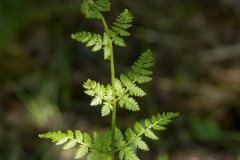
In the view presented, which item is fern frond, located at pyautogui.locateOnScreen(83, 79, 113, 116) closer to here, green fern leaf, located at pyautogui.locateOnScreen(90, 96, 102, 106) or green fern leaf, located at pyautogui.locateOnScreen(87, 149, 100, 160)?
green fern leaf, located at pyautogui.locateOnScreen(90, 96, 102, 106)

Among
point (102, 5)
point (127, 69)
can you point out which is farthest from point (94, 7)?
point (127, 69)

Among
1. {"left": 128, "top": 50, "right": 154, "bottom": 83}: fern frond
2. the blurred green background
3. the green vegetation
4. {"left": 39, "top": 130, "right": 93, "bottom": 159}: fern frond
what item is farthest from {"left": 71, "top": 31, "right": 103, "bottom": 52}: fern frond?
the blurred green background

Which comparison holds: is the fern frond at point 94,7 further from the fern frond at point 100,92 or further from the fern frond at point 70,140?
→ the fern frond at point 70,140

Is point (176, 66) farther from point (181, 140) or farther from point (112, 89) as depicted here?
point (112, 89)

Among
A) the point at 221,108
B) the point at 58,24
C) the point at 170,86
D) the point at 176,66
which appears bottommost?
the point at 221,108

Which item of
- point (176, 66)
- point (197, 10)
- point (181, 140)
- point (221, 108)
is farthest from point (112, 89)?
point (197, 10)

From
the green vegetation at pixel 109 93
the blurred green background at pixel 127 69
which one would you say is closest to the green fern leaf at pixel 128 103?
the green vegetation at pixel 109 93
